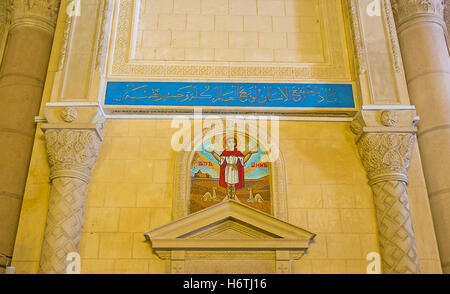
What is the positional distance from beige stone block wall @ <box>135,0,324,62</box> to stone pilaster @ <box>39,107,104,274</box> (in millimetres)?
1556

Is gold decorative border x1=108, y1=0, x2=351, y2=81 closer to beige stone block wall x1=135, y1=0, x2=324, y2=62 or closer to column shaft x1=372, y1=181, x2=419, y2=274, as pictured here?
beige stone block wall x1=135, y1=0, x2=324, y2=62

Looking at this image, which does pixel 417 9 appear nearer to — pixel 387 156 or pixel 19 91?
pixel 387 156

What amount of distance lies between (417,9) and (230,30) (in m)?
3.04

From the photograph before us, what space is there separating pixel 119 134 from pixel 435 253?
452cm

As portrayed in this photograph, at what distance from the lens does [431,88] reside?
6.97 m

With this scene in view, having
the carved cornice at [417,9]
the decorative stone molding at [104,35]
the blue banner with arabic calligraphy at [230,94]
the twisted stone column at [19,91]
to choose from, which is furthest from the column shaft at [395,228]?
the twisted stone column at [19,91]

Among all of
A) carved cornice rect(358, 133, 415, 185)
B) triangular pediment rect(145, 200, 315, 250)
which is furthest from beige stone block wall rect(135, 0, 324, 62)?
triangular pediment rect(145, 200, 315, 250)

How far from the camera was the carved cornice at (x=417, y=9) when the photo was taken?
7.56 meters

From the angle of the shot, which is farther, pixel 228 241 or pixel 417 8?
pixel 417 8

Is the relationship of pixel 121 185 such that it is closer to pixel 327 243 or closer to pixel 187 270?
pixel 187 270

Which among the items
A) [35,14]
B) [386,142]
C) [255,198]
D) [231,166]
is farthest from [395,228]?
[35,14]

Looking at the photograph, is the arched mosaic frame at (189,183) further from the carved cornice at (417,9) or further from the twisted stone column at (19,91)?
the carved cornice at (417,9)

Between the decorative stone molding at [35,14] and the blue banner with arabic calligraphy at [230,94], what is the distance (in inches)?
70.4
